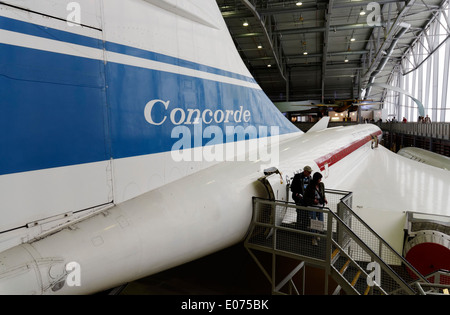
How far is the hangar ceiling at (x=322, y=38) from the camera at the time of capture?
17531 mm

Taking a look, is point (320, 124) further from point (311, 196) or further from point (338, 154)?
point (311, 196)

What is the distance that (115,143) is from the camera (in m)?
2.59

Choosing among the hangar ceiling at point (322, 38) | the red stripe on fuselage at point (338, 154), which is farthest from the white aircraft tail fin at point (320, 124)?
the hangar ceiling at point (322, 38)

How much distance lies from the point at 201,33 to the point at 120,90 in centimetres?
160

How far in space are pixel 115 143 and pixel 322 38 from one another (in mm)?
25048

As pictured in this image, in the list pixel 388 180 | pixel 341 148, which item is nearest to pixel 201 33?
pixel 341 148

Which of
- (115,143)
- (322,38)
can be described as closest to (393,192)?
(115,143)

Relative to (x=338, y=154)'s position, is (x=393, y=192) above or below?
below

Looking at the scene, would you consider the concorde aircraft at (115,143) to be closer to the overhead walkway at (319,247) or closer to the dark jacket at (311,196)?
the overhead walkway at (319,247)

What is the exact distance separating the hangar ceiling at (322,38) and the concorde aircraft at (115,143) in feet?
41.4

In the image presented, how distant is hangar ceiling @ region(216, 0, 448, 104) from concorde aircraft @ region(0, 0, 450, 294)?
12629 millimetres

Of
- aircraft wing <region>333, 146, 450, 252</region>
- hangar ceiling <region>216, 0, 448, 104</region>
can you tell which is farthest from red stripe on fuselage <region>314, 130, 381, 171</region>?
hangar ceiling <region>216, 0, 448, 104</region>

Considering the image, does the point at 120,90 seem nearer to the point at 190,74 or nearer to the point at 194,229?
the point at 190,74

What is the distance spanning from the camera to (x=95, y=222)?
2375 millimetres
